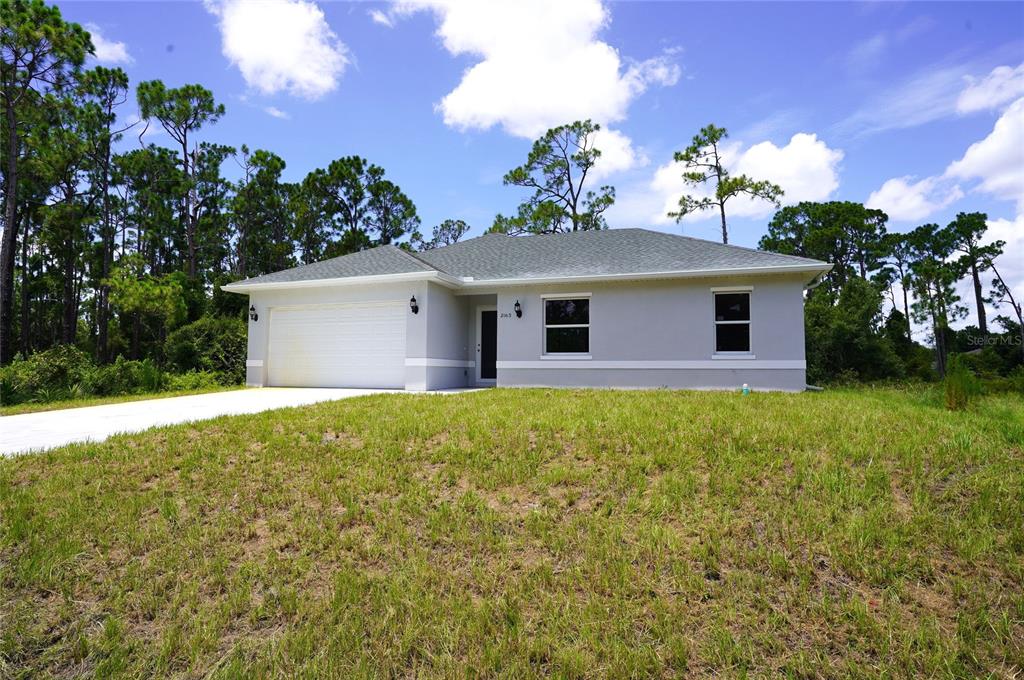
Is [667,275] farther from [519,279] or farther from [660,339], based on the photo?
[519,279]

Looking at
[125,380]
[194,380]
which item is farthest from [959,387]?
[125,380]

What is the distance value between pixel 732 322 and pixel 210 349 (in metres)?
14.7

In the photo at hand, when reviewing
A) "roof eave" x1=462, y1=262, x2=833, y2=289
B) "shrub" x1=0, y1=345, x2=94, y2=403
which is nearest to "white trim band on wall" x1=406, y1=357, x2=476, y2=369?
"roof eave" x1=462, y1=262, x2=833, y2=289

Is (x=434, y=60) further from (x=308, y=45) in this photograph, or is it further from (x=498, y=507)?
(x=498, y=507)

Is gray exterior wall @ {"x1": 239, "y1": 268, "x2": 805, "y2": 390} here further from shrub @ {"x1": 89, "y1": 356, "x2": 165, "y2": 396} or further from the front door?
shrub @ {"x1": 89, "y1": 356, "x2": 165, "y2": 396}

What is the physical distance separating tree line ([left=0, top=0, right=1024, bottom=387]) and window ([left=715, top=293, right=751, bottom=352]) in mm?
6532

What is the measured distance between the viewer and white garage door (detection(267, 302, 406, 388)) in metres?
13.6

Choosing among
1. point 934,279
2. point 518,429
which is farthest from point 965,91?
point 934,279

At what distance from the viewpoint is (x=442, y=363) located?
13586 mm

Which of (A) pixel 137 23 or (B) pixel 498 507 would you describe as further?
(A) pixel 137 23

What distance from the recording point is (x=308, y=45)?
10516 millimetres

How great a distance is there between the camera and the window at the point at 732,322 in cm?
1235

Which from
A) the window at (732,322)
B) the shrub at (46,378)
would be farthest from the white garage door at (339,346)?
the window at (732,322)

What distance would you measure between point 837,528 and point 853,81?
1161 centimetres
